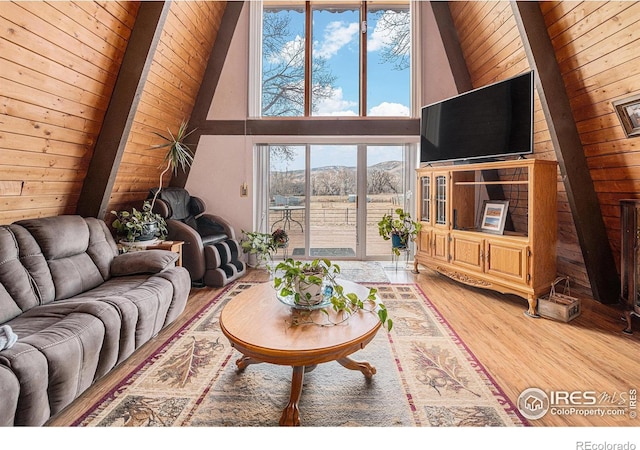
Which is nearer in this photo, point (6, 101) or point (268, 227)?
point (6, 101)

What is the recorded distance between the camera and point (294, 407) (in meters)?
1.55

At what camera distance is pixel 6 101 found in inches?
81.9

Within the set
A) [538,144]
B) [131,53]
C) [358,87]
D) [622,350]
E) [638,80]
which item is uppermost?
[358,87]

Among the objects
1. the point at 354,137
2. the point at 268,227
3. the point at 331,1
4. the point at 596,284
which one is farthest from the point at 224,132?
the point at 596,284

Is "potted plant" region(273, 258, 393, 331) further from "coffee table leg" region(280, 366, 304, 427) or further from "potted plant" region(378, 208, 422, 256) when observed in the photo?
"potted plant" region(378, 208, 422, 256)

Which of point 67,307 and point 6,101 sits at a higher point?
point 6,101

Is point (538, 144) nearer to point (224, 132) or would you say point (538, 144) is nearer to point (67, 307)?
point (224, 132)

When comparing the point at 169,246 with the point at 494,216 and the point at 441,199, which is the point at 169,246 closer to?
the point at 441,199

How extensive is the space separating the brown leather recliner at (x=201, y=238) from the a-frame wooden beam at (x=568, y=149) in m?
3.54

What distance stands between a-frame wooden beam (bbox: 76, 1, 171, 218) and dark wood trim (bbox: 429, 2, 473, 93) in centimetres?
346

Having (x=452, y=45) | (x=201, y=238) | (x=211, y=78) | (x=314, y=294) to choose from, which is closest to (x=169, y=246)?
(x=201, y=238)

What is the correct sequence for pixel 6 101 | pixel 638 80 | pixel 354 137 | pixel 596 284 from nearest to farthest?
pixel 6 101 → pixel 638 80 → pixel 596 284 → pixel 354 137

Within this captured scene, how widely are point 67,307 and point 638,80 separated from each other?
3986 mm

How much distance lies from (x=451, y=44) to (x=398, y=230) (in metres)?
2.63
